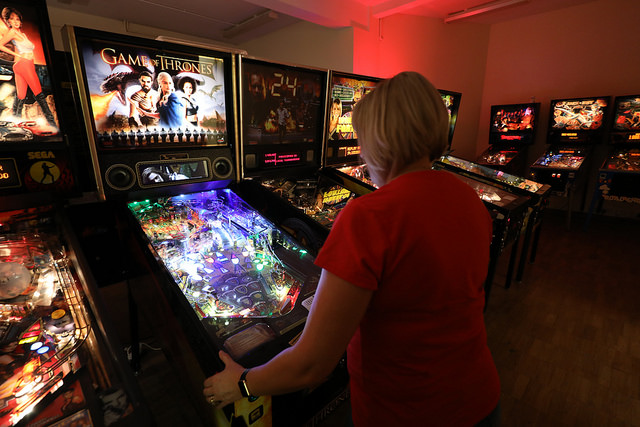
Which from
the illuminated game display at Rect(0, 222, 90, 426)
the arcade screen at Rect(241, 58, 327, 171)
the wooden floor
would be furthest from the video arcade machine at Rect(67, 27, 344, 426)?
the wooden floor

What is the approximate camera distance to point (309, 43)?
426 centimetres

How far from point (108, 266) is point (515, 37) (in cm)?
640

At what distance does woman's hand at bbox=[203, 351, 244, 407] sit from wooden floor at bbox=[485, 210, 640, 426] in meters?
1.56

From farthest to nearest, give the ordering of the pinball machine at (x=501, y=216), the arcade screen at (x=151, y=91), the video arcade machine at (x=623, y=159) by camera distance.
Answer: the video arcade machine at (x=623, y=159)
the pinball machine at (x=501, y=216)
the arcade screen at (x=151, y=91)

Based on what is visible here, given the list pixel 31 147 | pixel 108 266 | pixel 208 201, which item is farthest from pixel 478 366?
pixel 108 266

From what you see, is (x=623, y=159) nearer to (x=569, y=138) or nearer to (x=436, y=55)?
(x=569, y=138)

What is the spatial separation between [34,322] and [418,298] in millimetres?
1056

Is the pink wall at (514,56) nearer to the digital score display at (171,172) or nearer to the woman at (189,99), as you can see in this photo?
the woman at (189,99)

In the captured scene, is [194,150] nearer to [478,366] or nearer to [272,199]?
[272,199]

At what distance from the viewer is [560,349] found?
81.6 inches

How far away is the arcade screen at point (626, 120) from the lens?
388 centimetres

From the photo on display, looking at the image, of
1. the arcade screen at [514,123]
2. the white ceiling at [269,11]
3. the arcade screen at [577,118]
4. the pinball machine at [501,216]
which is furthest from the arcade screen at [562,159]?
the pinball machine at [501,216]

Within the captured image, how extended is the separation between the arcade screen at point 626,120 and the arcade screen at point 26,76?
570cm

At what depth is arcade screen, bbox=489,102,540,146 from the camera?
4.70 m
